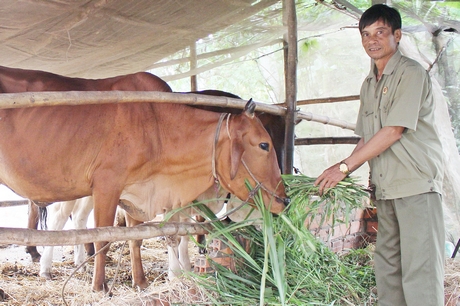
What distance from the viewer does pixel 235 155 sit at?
10.8 ft

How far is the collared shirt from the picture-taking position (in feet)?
8.98

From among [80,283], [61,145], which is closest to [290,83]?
[61,145]

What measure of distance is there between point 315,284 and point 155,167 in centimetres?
148

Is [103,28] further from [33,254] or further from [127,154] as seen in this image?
[33,254]

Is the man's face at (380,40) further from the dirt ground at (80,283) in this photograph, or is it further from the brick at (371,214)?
the brick at (371,214)

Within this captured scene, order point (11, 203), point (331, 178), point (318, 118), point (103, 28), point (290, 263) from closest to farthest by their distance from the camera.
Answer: point (331, 178) < point (290, 263) < point (103, 28) < point (318, 118) < point (11, 203)

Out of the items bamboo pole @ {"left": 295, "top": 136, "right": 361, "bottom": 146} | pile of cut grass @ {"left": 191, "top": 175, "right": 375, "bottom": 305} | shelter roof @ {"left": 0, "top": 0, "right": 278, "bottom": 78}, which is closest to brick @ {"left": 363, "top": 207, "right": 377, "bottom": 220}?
bamboo pole @ {"left": 295, "top": 136, "right": 361, "bottom": 146}

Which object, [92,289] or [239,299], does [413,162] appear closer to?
[239,299]

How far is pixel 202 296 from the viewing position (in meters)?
2.78

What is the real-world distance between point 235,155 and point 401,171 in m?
1.12

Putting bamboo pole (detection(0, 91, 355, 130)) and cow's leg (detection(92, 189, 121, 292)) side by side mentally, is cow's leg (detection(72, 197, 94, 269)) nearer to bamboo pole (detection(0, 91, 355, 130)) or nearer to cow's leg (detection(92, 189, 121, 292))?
cow's leg (detection(92, 189, 121, 292))

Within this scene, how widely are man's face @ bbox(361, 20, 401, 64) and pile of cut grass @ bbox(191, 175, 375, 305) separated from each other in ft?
2.72

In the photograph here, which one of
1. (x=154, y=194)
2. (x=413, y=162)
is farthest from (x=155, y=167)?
(x=413, y=162)

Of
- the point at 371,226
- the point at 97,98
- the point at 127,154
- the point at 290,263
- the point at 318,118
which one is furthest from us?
the point at 318,118
